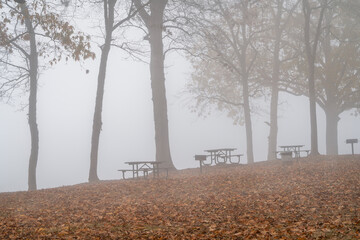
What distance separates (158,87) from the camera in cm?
1955

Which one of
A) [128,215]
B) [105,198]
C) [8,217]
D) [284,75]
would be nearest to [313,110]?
[284,75]

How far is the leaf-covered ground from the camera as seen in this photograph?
26.4ft

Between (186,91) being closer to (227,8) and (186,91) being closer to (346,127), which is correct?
(227,8)

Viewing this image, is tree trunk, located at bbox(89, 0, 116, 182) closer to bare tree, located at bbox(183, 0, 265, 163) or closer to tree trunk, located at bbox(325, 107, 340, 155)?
bare tree, located at bbox(183, 0, 265, 163)

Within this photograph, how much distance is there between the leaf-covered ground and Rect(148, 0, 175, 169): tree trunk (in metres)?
4.55

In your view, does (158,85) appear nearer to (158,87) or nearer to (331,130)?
(158,87)

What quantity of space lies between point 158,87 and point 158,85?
10 centimetres

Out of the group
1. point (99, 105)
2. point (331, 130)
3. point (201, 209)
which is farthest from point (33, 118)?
point (331, 130)

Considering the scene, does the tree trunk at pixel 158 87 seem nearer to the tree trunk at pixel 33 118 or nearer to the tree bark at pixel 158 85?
the tree bark at pixel 158 85

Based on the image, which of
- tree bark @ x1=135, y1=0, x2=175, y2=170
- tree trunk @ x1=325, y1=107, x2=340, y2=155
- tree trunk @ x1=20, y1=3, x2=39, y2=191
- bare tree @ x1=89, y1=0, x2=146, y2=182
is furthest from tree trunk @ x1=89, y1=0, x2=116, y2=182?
tree trunk @ x1=325, y1=107, x2=340, y2=155

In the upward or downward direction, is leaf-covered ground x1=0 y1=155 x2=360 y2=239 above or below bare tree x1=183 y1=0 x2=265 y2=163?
below

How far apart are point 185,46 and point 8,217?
44.2 feet

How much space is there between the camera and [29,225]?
30.0 feet

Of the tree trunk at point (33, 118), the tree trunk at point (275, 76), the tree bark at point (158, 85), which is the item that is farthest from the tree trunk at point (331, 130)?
the tree trunk at point (33, 118)
